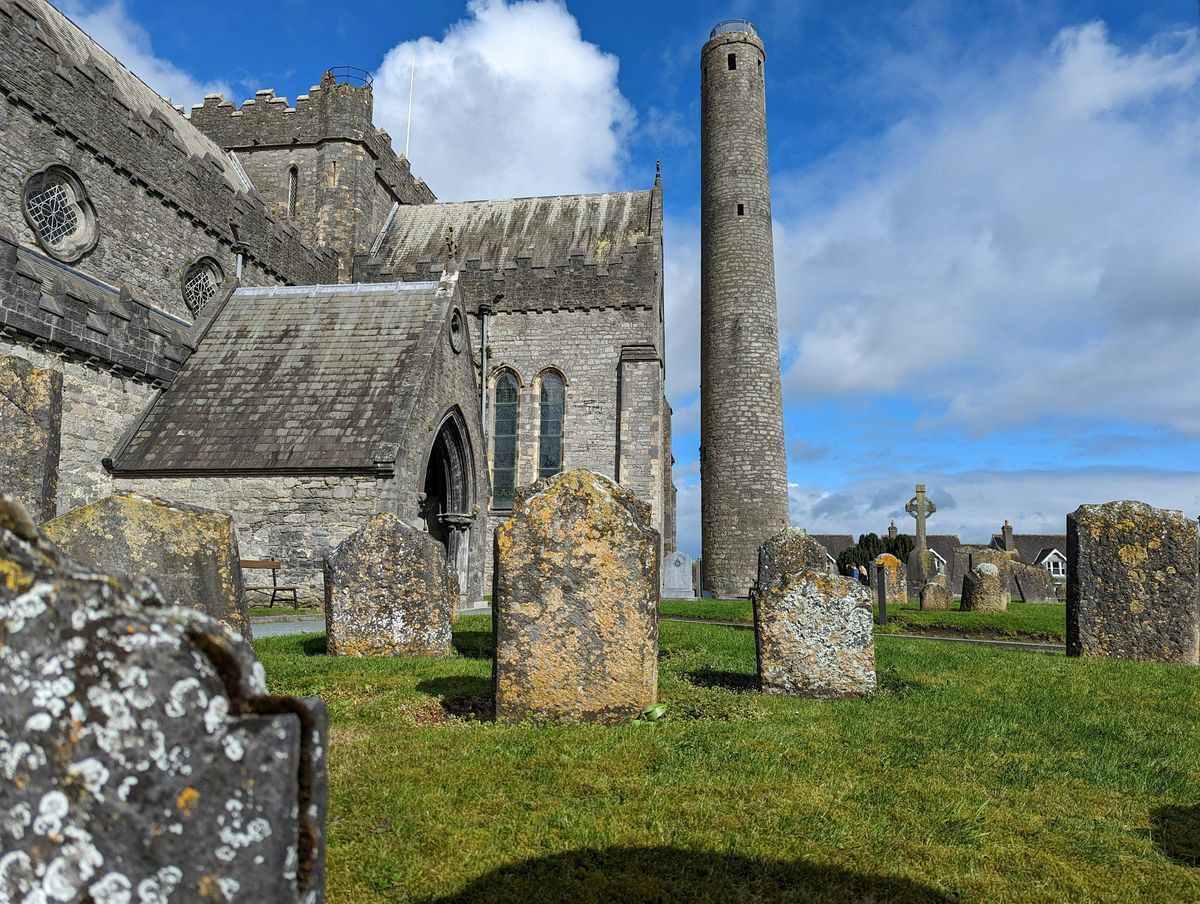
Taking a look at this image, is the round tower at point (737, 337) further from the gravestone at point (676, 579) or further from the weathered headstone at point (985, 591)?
the weathered headstone at point (985, 591)

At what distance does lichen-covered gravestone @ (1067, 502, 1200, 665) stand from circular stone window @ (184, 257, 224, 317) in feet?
55.9

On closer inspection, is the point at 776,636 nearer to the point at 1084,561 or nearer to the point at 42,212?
the point at 1084,561

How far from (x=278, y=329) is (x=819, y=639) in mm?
12155

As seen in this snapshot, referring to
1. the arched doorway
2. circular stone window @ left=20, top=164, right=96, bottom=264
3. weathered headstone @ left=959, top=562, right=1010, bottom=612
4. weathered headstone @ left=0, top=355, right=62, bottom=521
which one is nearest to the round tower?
weathered headstone @ left=959, top=562, right=1010, bottom=612

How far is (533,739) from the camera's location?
4496 millimetres

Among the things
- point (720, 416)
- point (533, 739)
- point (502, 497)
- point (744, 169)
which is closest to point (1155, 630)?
point (533, 739)

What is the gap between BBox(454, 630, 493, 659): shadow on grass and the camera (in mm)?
8445

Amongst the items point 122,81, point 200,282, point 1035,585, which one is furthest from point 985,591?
point 122,81

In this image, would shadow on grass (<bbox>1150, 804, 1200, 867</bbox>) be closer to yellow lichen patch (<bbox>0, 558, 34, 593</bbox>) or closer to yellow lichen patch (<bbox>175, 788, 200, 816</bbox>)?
yellow lichen patch (<bbox>175, 788, 200, 816</bbox>)

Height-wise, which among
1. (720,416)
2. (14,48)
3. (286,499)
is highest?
(14,48)

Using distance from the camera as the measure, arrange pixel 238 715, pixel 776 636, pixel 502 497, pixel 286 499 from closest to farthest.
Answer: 1. pixel 238 715
2. pixel 776 636
3. pixel 286 499
4. pixel 502 497

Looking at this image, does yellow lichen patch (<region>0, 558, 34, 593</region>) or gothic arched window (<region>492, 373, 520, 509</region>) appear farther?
gothic arched window (<region>492, 373, 520, 509</region>)

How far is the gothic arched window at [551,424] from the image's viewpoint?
2166 cm

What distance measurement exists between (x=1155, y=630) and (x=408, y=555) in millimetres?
7645
